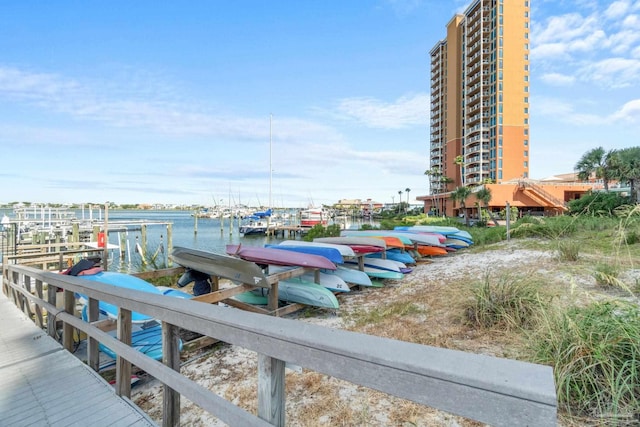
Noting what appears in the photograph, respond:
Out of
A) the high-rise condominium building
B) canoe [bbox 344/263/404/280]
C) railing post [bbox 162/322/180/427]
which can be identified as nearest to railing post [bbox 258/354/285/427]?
railing post [bbox 162/322/180/427]

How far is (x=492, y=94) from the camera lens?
47.9 m

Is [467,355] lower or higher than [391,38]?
lower

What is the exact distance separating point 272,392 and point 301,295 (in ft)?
14.3

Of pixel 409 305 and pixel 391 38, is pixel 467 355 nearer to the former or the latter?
pixel 409 305

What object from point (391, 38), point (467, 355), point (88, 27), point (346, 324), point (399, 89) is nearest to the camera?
point (467, 355)

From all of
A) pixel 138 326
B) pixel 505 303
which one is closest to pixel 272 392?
pixel 138 326

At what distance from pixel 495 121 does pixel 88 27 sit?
165 feet

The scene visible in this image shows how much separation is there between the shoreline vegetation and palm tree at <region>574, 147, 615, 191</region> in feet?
118

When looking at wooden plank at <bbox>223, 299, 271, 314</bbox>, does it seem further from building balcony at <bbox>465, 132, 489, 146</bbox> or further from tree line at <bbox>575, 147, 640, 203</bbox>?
building balcony at <bbox>465, 132, 489, 146</bbox>

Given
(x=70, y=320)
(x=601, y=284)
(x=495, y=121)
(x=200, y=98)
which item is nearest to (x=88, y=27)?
(x=200, y=98)

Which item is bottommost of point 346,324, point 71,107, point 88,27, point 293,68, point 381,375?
point 346,324

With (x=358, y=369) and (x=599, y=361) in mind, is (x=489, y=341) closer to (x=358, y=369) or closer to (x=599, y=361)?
(x=599, y=361)

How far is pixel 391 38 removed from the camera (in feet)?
44.2

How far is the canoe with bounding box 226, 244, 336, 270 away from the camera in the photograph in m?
5.77
